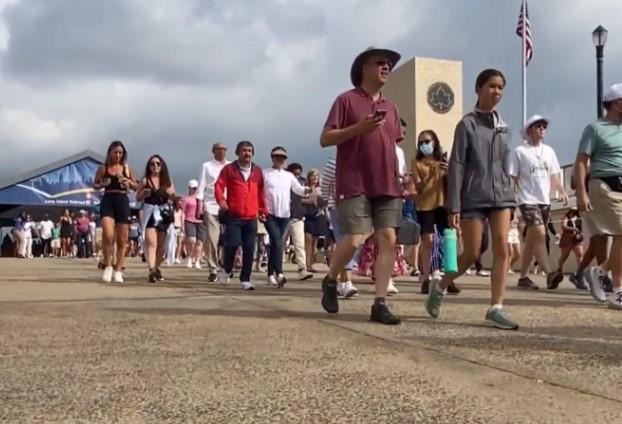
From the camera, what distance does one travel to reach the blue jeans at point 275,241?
959 centimetres

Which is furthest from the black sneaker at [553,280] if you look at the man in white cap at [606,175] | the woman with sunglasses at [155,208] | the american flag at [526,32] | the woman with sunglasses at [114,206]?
the american flag at [526,32]

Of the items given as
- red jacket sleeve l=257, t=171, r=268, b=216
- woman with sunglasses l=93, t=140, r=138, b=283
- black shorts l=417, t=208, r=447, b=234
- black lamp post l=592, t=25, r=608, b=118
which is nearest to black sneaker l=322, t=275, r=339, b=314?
black shorts l=417, t=208, r=447, b=234

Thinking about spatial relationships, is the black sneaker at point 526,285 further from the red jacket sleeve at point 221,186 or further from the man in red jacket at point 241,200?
the red jacket sleeve at point 221,186

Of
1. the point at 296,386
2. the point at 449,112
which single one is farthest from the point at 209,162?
the point at 449,112

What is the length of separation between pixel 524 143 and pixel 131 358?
6.64m

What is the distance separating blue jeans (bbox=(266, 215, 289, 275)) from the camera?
31.4 feet

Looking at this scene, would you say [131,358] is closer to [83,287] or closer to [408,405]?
[408,405]

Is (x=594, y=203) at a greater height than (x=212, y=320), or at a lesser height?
greater

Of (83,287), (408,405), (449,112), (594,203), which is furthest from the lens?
(449,112)

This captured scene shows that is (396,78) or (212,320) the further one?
(396,78)

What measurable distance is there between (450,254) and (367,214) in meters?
0.93

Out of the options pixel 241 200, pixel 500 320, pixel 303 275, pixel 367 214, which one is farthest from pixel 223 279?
pixel 500 320

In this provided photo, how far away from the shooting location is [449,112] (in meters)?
30.2

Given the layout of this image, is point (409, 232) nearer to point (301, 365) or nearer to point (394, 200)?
point (394, 200)
